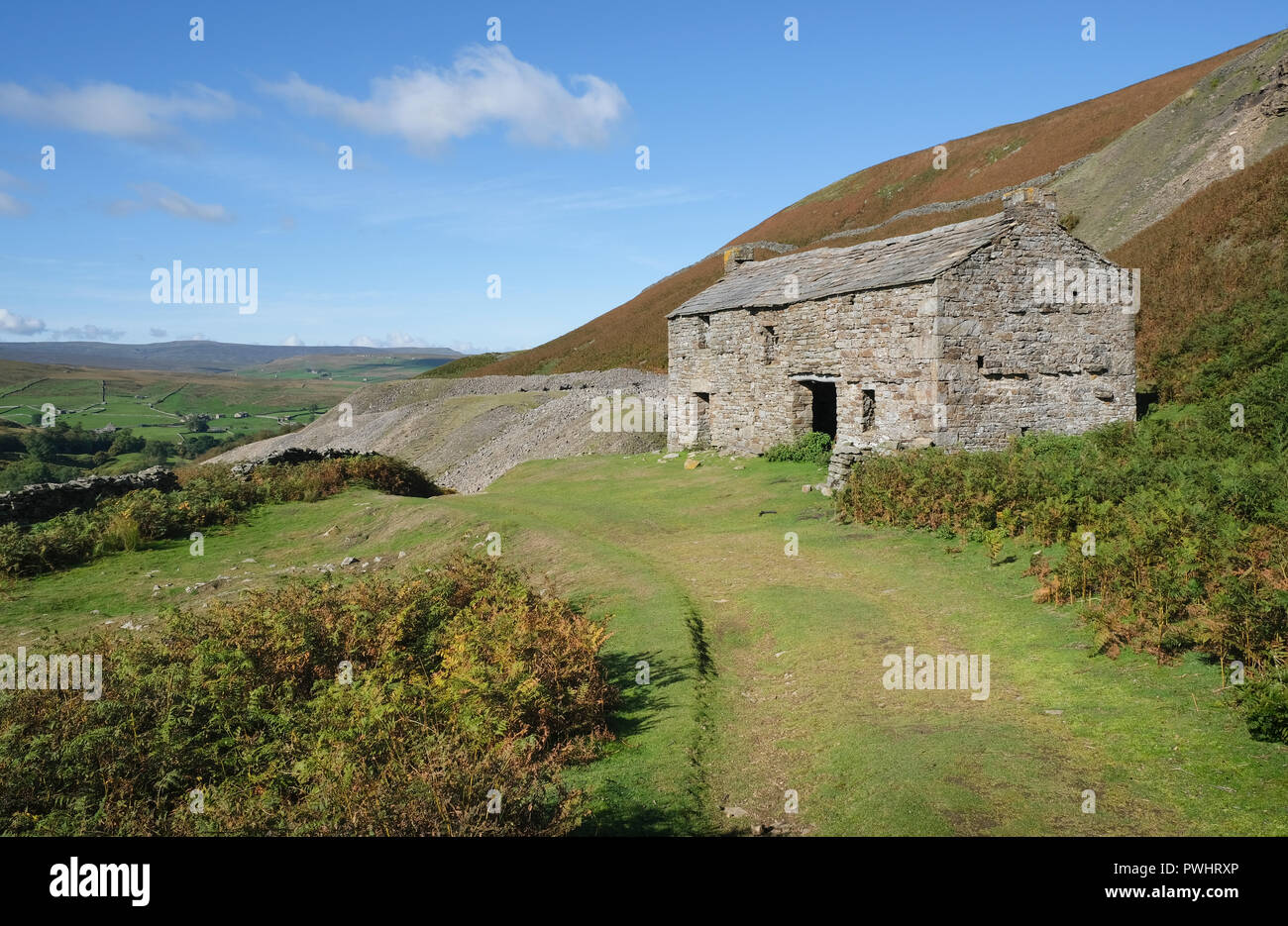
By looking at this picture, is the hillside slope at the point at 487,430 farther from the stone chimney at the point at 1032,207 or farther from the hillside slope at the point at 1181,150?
the hillside slope at the point at 1181,150

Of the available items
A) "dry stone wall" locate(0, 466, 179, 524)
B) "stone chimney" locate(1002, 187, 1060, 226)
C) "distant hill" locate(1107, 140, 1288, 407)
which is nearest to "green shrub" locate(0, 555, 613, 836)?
"dry stone wall" locate(0, 466, 179, 524)

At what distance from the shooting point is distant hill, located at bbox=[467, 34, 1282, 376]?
57906 mm

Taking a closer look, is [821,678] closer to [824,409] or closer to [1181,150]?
[824,409]

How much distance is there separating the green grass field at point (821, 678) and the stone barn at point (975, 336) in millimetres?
4178

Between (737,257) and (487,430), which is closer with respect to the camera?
(737,257)

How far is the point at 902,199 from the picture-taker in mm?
69062

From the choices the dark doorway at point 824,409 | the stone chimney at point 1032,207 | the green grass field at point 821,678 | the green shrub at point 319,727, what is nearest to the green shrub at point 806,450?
the dark doorway at point 824,409

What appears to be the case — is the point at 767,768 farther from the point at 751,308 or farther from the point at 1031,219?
the point at 751,308

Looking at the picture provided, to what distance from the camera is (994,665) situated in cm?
828

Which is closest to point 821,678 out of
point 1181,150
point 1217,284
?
point 1217,284

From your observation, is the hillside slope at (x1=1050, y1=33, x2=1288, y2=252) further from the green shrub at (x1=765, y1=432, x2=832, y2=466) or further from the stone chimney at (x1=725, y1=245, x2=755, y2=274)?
the green shrub at (x1=765, y1=432, x2=832, y2=466)

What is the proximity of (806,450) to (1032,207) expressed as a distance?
870 centimetres
